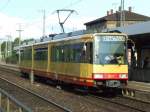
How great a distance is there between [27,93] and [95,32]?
5.13m

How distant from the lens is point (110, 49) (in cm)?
2267

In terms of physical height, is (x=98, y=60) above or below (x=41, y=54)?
below

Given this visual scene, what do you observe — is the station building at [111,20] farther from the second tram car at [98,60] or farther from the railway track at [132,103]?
the railway track at [132,103]

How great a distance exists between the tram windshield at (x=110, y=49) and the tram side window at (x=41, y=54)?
930 cm

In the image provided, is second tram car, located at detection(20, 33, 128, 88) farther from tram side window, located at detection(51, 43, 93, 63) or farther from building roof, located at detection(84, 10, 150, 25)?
building roof, located at detection(84, 10, 150, 25)

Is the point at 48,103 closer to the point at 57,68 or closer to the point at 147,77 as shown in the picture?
the point at 57,68

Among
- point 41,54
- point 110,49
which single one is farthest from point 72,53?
point 41,54

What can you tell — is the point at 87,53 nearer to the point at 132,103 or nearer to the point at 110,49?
the point at 110,49

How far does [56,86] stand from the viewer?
30438mm

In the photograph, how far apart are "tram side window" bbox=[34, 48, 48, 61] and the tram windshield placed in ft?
30.5

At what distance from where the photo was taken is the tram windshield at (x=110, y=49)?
22.4 metres

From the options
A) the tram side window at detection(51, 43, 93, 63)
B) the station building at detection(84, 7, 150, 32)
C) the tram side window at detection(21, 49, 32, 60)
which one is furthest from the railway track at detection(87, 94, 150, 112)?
the station building at detection(84, 7, 150, 32)

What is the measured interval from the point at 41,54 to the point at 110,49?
11.7 meters

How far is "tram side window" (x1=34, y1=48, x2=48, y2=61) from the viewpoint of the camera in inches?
1257
